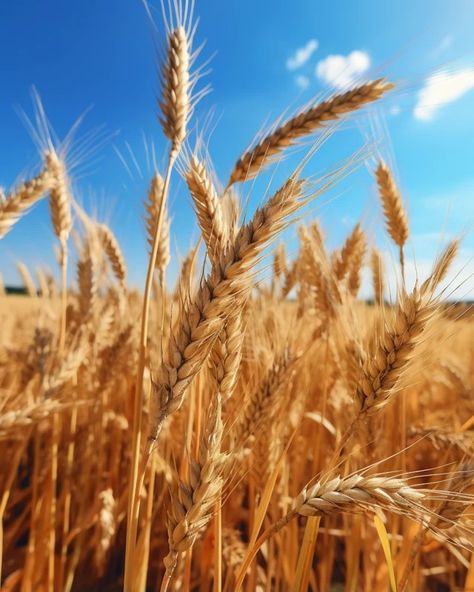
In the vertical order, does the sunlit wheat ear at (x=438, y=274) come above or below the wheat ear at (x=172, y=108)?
below

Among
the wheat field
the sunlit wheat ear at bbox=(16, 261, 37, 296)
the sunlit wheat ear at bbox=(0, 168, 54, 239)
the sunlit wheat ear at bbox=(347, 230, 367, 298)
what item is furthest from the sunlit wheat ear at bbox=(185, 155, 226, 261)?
the sunlit wheat ear at bbox=(16, 261, 37, 296)

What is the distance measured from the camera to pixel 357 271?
227 cm

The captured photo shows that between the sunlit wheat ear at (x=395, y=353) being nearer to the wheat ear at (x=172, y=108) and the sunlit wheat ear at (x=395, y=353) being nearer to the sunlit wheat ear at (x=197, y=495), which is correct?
the sunlit wheat ear at (x=197, y=495)

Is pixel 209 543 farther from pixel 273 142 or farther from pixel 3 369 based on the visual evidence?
pixel 3 369

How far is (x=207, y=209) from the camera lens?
1031 millimetres

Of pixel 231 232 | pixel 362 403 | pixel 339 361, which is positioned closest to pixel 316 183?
pixel 231 232

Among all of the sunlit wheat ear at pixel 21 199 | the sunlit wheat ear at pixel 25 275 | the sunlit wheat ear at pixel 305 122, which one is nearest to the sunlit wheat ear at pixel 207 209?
the sunlit wheat ear at pixel 305 122

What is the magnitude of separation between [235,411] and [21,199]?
1027 millimetres

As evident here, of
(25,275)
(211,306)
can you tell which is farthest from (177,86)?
(25,275)

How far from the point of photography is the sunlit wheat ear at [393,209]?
184 cm

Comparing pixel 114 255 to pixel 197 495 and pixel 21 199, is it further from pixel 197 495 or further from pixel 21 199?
pixel 197 495

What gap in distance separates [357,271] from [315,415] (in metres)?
0.80

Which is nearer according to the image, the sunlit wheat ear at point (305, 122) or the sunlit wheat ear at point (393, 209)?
the sunlit wheat ear at point (305, 122)

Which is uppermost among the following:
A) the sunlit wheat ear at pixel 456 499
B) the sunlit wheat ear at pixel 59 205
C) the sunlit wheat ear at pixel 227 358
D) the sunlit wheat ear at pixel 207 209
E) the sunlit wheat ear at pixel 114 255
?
the sunlit wheat ear at pixel 59 205
